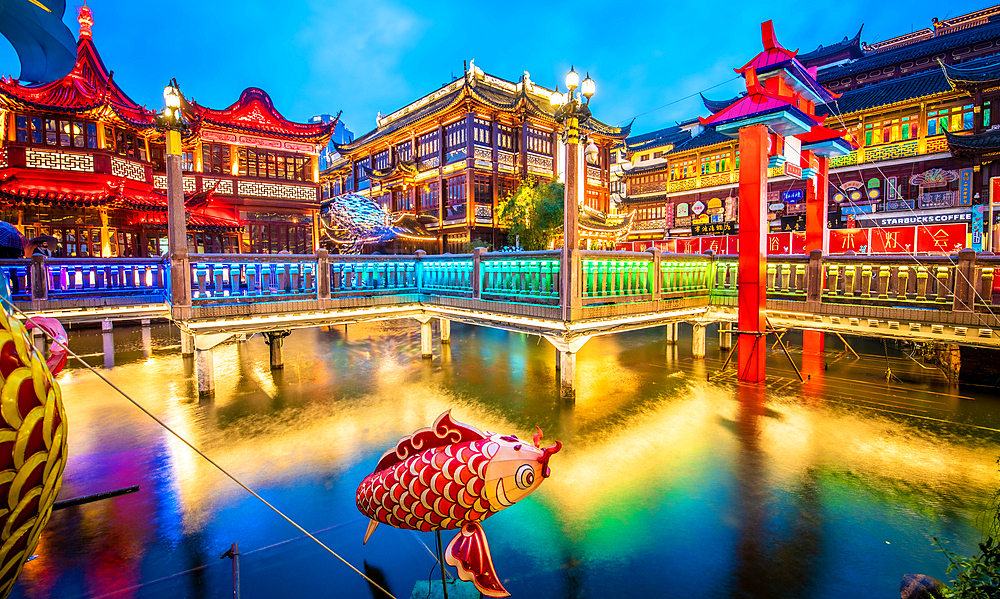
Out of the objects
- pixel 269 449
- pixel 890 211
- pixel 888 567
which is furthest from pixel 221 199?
pixel 890 211

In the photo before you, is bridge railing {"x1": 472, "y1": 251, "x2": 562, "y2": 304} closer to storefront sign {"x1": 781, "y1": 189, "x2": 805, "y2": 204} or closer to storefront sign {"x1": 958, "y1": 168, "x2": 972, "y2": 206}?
storefront sign {"x1": 781, "y1": 189, "x2": 805, "y2": 204}

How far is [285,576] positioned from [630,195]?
38.0 meters

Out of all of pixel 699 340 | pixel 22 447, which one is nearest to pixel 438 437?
pixel 22 447

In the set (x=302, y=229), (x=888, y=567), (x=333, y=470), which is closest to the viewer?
(x=888, y=567)

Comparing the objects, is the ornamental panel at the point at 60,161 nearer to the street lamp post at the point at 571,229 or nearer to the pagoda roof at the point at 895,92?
the street lamp post at the point at 571,229

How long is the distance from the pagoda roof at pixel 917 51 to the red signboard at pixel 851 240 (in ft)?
40.1

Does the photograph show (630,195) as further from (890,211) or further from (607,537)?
(607,537)

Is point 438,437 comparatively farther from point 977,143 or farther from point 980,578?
point 977,143

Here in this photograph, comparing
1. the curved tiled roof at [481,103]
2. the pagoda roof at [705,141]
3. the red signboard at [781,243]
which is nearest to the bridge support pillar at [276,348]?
the curved tiled roof at [481,103]

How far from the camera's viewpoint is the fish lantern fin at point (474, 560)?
3.28 m

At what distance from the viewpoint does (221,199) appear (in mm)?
24312

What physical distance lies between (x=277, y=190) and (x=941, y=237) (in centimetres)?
3497

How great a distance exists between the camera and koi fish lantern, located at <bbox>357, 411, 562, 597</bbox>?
322 cm

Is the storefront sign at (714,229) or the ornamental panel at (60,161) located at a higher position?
the ornamental panel at (60,161)
